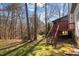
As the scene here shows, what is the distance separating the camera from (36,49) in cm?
223

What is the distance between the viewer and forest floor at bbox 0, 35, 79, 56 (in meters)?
2.23

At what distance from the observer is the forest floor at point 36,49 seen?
7.30 feet

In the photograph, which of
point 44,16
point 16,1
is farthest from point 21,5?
point 44,16

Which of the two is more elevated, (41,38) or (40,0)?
(40,0)

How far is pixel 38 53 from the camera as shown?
7.31 feet

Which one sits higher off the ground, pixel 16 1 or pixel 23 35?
pixel 16 1

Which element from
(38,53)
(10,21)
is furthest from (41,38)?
(10,21)

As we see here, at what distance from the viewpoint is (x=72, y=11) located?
7.32 ft

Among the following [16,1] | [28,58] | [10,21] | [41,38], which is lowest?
[28,58]

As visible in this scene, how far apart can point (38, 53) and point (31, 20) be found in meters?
0.28

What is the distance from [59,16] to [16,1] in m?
0.38

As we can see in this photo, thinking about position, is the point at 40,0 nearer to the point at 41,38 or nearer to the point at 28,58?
the point at 41,38

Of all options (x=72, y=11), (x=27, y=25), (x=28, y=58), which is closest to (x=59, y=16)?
(x=72, y=11)

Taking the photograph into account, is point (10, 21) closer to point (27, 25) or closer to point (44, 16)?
point (27, 25)
